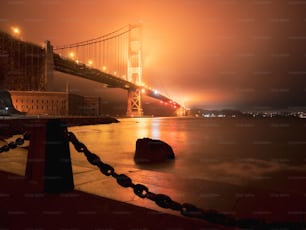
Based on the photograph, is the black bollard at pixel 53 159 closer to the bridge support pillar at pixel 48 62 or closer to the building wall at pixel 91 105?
the bridge support pillar at pixel 48 62

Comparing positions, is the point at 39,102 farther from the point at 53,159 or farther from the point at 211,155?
the point at 53,159

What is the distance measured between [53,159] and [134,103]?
7031 cm

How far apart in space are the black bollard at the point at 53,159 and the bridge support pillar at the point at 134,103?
216ft

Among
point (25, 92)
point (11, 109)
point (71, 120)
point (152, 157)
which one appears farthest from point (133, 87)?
point (152, 157)

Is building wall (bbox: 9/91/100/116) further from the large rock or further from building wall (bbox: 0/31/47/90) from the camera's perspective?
the large rock

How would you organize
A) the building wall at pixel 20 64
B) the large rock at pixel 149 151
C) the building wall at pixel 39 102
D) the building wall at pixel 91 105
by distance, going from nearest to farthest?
1. the large rock at pixel 149 151
2. the building wall at pixel 20 64
3. the building wall at pixel 39 102
4. the building wall at pixel 91 105

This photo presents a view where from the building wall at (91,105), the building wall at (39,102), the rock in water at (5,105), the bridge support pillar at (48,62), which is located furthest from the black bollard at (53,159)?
the building wall at (91,105)

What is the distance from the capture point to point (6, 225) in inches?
98.0

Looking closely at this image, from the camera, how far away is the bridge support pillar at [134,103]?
231 feet

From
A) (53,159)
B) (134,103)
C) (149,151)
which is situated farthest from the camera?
(134,103)

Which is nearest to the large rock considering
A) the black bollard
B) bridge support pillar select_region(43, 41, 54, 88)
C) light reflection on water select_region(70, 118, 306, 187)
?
light reflection on water select_region(70, 118, 306, 187)

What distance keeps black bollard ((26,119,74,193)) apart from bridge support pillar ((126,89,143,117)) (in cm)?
6597

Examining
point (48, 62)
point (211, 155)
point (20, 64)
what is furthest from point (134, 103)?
point (211, 155)

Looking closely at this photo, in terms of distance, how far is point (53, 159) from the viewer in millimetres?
3605
